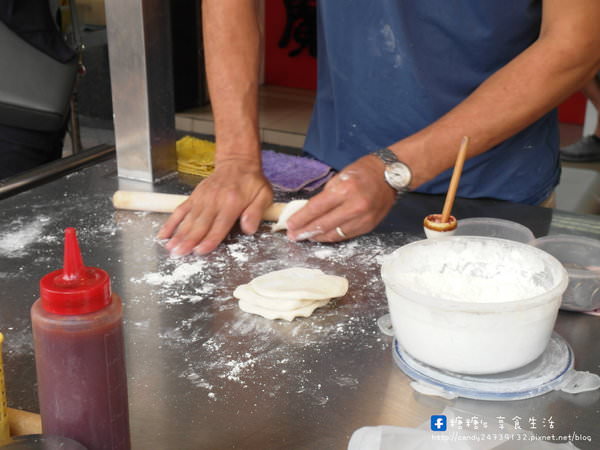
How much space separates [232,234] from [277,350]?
526 millimetres

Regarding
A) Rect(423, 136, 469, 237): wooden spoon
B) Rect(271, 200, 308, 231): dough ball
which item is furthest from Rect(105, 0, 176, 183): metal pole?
Rect(423, 136, 469, 237): wooden spoon

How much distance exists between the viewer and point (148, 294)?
4.25 feet

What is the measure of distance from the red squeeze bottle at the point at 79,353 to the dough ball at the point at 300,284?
51 cm

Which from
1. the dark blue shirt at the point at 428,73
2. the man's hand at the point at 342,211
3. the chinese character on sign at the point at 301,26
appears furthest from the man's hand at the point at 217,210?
the chinese character on sign at the point at 301,26

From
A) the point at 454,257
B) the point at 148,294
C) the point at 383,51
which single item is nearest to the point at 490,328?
the point at 454,257

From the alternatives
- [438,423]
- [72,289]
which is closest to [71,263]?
[72,289]

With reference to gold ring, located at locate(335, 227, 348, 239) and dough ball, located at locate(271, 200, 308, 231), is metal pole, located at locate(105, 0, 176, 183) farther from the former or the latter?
gold ring, located at locate(335, 227, 348, 239)

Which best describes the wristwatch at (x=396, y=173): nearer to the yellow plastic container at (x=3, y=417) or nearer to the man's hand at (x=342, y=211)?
the man's hand at (x=342, y=211)

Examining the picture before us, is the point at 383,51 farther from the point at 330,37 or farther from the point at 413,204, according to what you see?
the point at 413,204

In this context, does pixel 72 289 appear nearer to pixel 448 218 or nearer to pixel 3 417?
pixel 3 417

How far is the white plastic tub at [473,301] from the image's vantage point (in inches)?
37.5

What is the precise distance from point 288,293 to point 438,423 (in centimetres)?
41

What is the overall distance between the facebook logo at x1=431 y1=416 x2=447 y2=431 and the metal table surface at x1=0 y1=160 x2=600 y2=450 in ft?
0.19

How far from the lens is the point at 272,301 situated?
1211 mm
